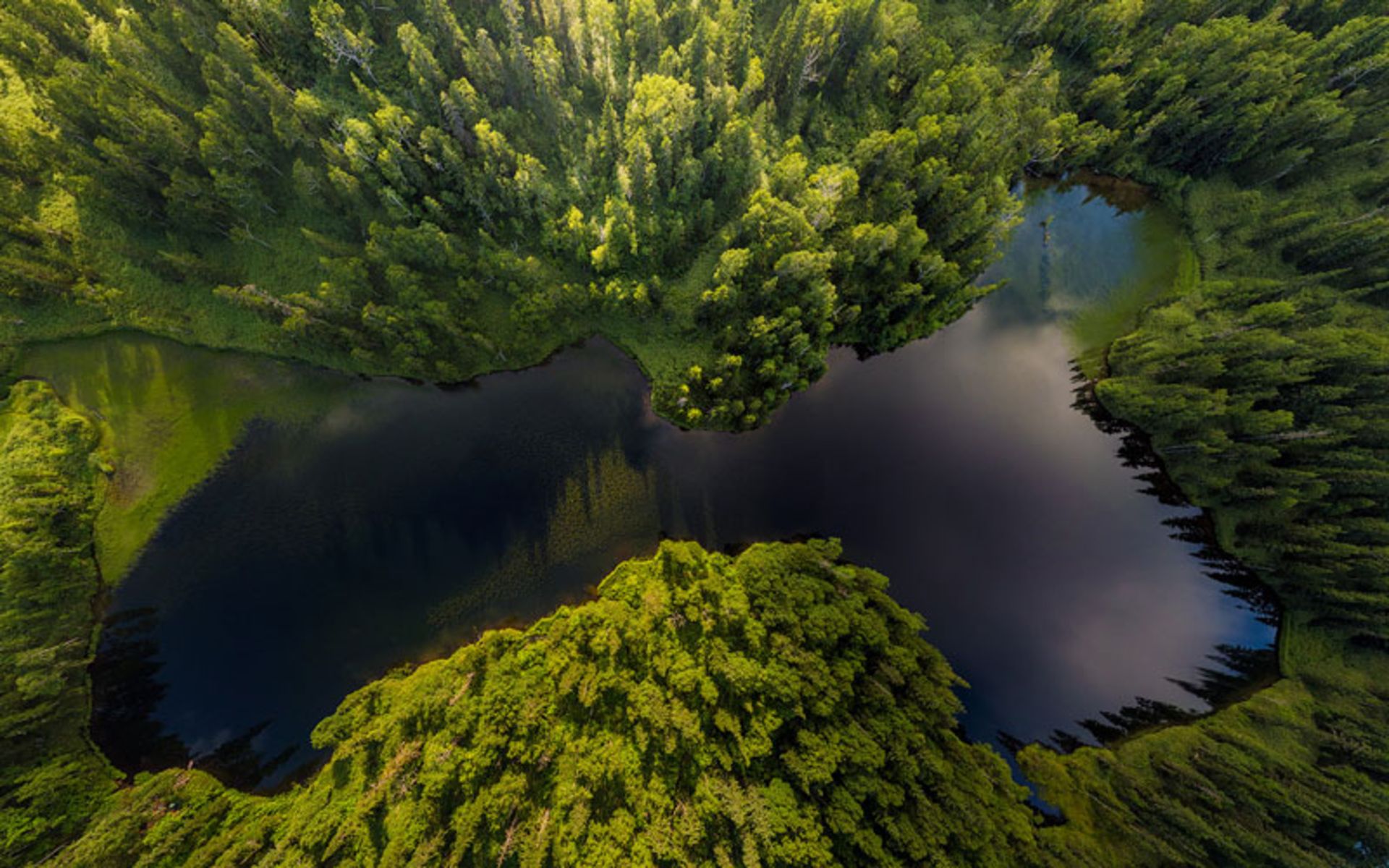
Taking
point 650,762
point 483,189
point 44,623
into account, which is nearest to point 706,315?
point 483,189

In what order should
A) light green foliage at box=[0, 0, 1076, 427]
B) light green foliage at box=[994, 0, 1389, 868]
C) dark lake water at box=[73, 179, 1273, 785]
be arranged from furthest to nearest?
light green foliage at box=[0, 0, 1076, 427] → dark lake water at box=[73, 179, 1273, 785] → light green foliage at box=[994, 0, 1389, 868]

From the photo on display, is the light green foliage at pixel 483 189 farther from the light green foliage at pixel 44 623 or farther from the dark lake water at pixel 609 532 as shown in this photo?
the light green foliage at pixel 44 623

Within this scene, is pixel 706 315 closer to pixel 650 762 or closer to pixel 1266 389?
pixel 650 762

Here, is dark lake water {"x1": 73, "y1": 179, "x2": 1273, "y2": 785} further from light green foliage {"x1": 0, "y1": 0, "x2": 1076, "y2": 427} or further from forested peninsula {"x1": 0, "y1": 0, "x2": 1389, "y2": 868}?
light green foliage {"x1": 0, "y1": 0, "x2": 1076, "y2": 427}

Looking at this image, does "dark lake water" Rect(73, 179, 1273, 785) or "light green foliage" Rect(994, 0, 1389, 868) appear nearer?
"light green foliage" Rect(994, 0, 1389, 868)

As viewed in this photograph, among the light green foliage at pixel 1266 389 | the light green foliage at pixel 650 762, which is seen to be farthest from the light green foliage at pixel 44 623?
the light green foliage at pixel 1266 389

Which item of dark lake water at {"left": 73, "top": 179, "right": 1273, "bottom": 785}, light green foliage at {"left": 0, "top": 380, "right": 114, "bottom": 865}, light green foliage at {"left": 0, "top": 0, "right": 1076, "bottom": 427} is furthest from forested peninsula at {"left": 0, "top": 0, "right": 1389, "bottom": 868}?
dark lake water at {"left": 73, "top": 179, "right": 1273, "bottom": 785}
